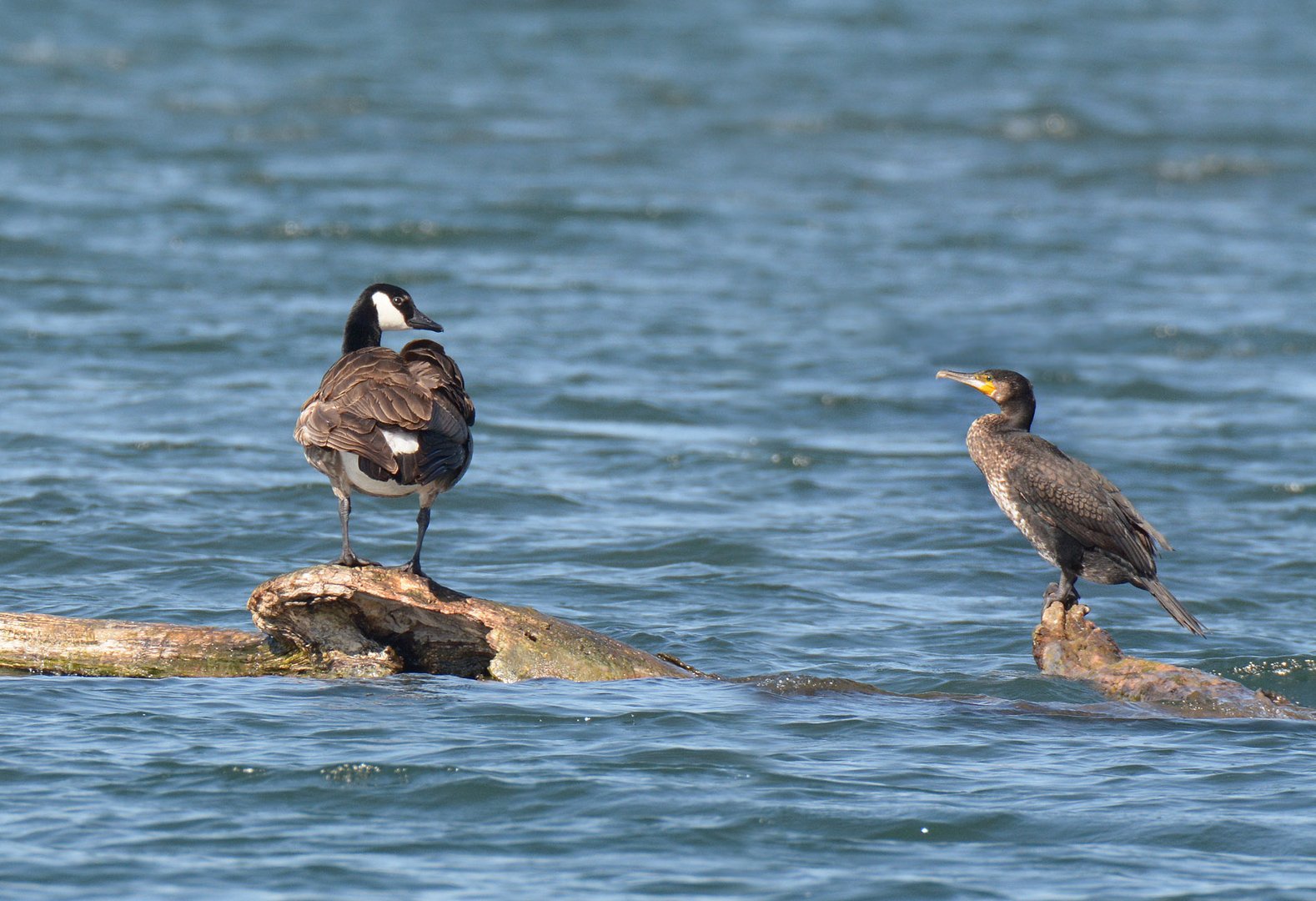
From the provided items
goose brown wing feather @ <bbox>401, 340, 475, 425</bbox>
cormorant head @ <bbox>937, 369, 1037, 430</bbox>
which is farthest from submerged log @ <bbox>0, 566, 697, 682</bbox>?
cormorant head @ <bbox>937, 369, 1037, 430</bbox>

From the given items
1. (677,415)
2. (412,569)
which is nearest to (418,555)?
(412,569)

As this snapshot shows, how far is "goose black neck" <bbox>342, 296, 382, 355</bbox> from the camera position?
9438 mm

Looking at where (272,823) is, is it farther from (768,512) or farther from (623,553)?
(768,512)

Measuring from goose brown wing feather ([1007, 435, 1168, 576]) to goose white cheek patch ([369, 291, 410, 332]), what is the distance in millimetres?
3036

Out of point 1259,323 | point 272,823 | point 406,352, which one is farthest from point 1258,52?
point 272,823

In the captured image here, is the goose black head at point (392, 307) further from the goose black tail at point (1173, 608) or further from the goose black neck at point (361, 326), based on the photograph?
the goose black tail at point (1173, 608)

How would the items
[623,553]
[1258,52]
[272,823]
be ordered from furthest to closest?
[1258,52] → [623,553] → [272,823]

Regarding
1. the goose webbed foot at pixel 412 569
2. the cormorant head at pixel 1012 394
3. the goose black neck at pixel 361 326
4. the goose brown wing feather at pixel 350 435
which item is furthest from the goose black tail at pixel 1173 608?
the goose black neck at pixel 361 326

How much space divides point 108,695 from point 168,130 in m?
18.7

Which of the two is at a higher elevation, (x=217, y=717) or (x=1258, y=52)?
(x=1258, y=52)

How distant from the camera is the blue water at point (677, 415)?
679 cm

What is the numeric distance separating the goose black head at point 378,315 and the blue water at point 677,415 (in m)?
1.55

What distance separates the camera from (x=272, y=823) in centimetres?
663

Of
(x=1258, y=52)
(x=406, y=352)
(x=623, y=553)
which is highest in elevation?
(x=1258, y=52)
